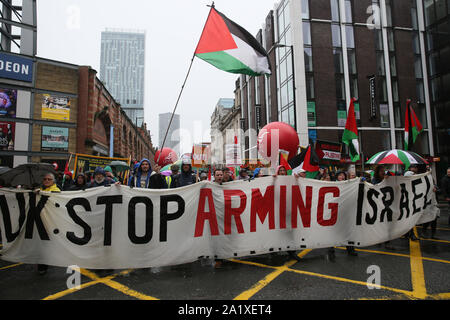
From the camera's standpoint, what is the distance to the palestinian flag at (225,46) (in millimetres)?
5398

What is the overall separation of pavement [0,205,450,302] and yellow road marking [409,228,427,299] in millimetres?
11

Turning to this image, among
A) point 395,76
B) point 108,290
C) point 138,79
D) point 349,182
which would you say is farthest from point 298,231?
point 138,79

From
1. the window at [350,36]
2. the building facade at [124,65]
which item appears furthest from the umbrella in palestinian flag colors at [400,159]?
the building facade at [124,65]

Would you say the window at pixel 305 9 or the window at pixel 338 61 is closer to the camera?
the window at pixel 305 9

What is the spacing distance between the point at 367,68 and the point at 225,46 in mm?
23858

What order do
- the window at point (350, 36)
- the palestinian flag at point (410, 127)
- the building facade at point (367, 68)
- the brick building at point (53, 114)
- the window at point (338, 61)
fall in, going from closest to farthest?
1. the palestinian flag at point (410, 127)
2. the brick building at point (53, 114)
3. the building facade at point (367, 68)
4. the window at point (338, 61)
5. the window at point (350, 36)

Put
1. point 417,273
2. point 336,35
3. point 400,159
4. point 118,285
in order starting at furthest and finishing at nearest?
point 336,35, point 400,159, point 417,273, point 118,285

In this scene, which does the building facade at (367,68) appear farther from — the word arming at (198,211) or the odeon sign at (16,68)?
the odeon sign at (16,68)

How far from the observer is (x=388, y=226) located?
5.46 metres

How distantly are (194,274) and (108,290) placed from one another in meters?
1.24

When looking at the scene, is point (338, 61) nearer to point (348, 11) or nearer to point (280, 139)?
point (348, 11)

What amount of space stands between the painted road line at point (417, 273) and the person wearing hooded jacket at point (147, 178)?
436 cm

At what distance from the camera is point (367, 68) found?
24.5 metres

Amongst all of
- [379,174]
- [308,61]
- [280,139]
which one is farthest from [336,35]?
[379,174]
